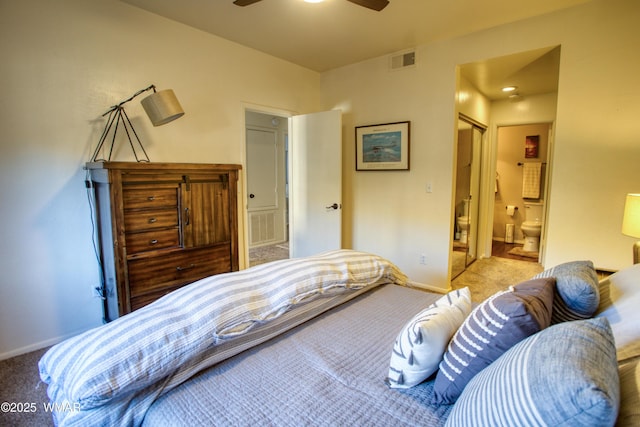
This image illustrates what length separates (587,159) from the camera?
2592 millimetres

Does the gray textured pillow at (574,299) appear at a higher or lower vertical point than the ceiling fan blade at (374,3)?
lower

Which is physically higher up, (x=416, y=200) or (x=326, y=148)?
(x=326, y=148)

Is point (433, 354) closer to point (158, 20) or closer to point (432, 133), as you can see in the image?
point (432, 133)

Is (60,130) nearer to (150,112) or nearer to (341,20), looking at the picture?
(150,112)

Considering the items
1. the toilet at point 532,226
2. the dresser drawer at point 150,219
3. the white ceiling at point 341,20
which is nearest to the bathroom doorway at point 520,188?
the toilet at point 532,226

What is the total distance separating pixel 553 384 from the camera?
1.98ft

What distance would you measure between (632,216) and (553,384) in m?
2.16

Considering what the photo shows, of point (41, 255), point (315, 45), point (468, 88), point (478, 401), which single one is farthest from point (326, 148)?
point (478, 401)

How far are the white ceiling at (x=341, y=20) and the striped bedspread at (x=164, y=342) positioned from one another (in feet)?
7.49

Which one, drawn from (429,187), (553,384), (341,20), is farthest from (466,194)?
(553,384)

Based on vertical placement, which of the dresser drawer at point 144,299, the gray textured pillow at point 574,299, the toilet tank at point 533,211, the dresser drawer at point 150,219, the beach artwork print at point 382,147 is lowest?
the dresser drawer at point 144,299

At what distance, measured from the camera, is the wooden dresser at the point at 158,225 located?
221cm

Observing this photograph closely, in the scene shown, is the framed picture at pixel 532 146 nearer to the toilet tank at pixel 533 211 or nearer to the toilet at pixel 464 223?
the toilet tank at pixel 533 211

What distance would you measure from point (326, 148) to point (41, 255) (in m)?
2.77
